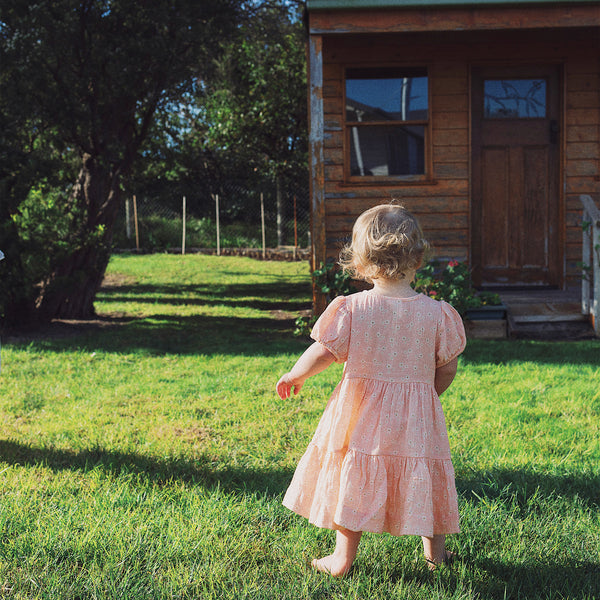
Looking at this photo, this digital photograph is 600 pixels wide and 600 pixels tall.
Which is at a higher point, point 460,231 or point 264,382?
point 460,231

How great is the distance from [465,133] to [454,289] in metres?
2.41

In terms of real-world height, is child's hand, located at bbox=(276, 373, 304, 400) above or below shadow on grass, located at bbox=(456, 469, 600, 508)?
above

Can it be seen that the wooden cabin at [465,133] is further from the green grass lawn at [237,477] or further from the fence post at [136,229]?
the fence post at [136,229]

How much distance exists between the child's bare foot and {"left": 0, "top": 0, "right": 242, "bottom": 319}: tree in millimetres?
5794

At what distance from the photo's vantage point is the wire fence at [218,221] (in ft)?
61.9

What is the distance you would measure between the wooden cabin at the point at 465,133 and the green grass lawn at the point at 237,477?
221 cm

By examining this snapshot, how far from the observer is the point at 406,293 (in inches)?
94.8

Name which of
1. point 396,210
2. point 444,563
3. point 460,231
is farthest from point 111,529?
point 460,231

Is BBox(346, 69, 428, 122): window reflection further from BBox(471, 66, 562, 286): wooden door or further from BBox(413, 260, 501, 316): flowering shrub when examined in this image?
BBox(413, 260, 501, 316): flowering shrub

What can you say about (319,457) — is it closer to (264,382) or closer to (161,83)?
(264,382)

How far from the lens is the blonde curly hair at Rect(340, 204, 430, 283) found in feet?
7.62

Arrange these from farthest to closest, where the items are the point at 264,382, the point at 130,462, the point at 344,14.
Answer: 1. the point at 344,14
2. the point at 264,382
3. the point at 130,462

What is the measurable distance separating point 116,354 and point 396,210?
4588 millimetres

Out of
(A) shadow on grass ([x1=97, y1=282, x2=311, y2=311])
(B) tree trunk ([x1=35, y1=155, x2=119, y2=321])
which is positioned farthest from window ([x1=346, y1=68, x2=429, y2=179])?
(B) tree trunk ([x1=35, y1=155, x2=119, y2=321])
